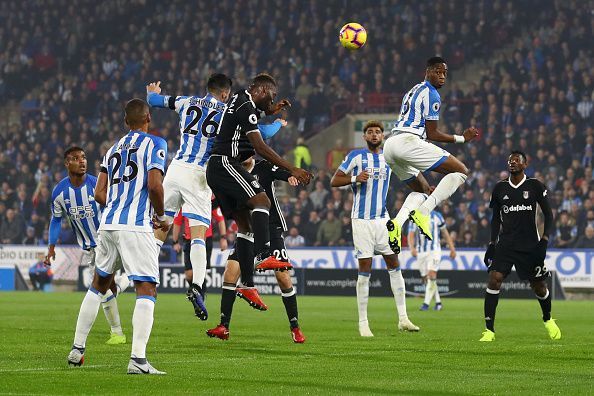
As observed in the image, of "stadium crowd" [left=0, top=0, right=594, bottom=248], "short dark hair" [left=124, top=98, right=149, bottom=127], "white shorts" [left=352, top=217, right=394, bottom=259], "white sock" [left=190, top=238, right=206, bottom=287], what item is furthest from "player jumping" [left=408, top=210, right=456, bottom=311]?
"short dark hair" [left=124, top=98, right=149, bottom=127]

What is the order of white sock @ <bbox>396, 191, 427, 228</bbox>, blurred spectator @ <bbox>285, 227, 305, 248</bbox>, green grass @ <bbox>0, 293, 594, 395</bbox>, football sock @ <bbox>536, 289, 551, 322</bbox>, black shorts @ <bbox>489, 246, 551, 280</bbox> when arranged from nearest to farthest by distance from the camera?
green grass @ <bbox>0, 293, 594, 395</bbox>
white sock @ <bbox>396, 191, 427, 228</bbox>
black shorts @ <bbox>489, 246, 551, 280</bbox>
football sock @ <bbox>536, 289, 551, 322</bbox>
blurred spectator @ <bbox>285, 227, 305, 248</bbox>

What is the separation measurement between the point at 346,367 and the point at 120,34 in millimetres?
34444

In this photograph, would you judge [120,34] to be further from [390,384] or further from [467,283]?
[390,384]

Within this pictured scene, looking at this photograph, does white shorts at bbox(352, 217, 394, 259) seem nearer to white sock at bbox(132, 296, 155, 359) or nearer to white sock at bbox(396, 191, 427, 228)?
white sock at bbox(396, 191, 427, 228)

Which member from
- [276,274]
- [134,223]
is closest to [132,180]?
[134,223]

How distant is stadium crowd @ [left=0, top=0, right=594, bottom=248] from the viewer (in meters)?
30.8

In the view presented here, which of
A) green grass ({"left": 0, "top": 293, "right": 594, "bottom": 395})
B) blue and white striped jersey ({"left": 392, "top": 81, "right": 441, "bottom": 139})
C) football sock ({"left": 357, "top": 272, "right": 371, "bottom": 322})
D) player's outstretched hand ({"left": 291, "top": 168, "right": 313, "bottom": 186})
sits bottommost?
green grass ({"left": 0, "top": 293, "right": 594, "bottom": 395})

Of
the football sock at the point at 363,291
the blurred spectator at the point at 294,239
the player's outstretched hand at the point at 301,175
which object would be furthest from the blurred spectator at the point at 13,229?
the player's outstretched hand at the point at 301,175

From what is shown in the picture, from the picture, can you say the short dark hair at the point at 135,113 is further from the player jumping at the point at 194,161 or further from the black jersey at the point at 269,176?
the black jersey at the point at 269,176

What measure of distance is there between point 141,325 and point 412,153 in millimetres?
4600

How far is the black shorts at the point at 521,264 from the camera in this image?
1436cm

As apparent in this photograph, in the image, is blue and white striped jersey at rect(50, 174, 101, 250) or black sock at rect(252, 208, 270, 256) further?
blue and white striped jersey at rect(50, 174, 101, 250)

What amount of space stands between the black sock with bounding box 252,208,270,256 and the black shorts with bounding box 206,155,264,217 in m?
0.20

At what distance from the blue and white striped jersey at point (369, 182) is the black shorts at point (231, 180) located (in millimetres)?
3309
